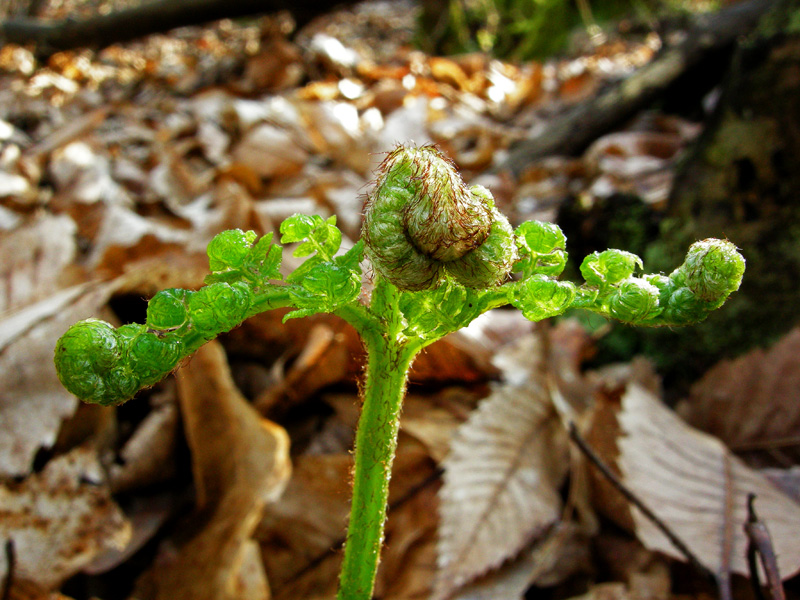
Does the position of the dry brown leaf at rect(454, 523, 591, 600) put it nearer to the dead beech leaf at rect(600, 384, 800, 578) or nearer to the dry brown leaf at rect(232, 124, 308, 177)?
the dead beech leaf at rect(600, 384, 800, 578)

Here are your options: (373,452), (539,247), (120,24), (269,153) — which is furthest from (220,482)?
(120,24)

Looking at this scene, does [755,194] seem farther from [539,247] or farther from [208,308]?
[208,308]

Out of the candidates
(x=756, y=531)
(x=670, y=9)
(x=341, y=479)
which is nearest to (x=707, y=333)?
(x=756, y=531)

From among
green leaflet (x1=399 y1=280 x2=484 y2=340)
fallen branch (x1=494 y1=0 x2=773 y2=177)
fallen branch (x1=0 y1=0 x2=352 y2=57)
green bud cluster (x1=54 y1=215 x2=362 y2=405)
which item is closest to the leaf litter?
green bud cluster (x1=54 y1=215 x2=362 y2=405)

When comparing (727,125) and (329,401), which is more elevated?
(727,125)

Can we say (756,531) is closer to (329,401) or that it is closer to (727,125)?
(329,401)

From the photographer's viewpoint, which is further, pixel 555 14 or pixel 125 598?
pixel 555 14
